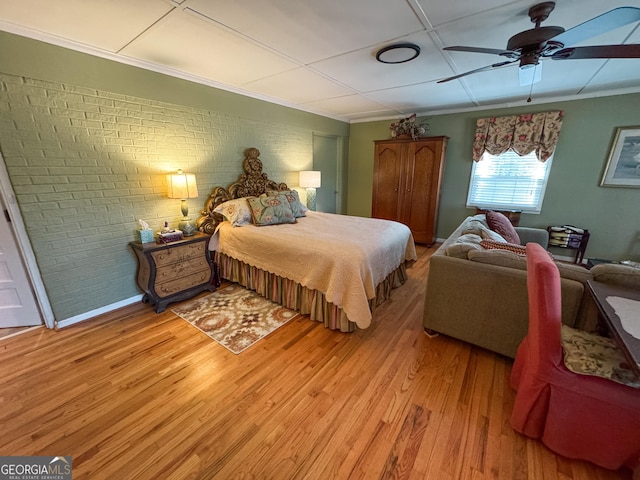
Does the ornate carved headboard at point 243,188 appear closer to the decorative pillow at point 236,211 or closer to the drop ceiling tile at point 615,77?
the decorative pillow at point 236,211

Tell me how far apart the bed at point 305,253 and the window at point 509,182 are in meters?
2.15

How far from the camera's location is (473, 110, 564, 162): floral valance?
3565 millimetres

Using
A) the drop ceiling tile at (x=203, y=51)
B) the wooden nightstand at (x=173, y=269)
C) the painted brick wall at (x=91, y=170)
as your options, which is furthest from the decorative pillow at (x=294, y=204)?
the drop ceiling tile at (x=203, y=51)

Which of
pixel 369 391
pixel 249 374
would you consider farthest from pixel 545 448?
pixel 249 374

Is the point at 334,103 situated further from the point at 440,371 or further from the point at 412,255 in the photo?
the point at 440,371

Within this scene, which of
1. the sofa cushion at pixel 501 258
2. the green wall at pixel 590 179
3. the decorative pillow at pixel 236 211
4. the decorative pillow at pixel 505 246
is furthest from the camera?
the green wall at pixel 590 179

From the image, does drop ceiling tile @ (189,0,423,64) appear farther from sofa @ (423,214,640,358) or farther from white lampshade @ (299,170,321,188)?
white lampshade @ (299,170,321,188)

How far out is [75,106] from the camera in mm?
2127

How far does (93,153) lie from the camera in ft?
7.42

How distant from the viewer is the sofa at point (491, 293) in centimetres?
156

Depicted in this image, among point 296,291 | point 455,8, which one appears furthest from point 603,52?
point 296,291

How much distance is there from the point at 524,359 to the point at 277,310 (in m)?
1.98

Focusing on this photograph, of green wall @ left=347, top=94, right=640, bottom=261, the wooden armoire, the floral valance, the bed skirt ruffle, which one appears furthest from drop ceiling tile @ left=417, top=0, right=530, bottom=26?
green wall @ left=347, top=94, right=640, bottom=261
